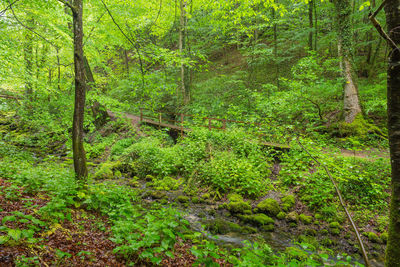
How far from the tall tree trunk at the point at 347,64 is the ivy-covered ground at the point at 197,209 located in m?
3.70

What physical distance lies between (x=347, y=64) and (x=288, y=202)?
745 cm

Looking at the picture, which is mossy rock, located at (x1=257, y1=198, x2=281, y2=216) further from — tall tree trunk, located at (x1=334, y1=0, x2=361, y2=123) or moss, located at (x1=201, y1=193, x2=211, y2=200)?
tall tree trunk, located at (x1=334, y1=0, x2=361, y2=123)

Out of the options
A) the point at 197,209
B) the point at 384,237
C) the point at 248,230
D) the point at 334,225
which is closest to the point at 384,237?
the point at 384,237

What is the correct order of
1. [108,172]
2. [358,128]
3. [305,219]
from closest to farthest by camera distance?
[305,219] → [108,172] → [358,128]

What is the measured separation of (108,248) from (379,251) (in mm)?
5384

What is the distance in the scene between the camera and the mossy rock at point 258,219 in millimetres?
5319

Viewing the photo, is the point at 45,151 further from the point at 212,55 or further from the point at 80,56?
the point at 212,55

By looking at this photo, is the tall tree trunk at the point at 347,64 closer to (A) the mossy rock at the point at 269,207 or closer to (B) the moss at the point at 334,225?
(B) the moss at the point at 334,225

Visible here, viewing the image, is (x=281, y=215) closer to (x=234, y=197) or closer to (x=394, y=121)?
(x=234, y=197)

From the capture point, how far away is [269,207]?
227 inches

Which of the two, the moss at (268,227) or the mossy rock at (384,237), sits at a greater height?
the mossy rock at (384,237)

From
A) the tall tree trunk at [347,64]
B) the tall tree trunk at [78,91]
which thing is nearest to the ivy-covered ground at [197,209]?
the tall tree trunk at [78,91]

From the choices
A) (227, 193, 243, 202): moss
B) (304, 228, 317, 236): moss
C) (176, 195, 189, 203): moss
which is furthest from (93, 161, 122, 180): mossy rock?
(304, 228, 317, 236): moss

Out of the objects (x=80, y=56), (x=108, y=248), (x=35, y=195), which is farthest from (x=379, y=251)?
(x=80, y=56)
